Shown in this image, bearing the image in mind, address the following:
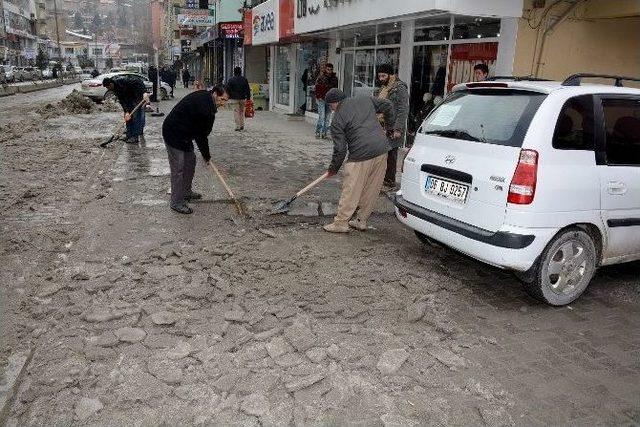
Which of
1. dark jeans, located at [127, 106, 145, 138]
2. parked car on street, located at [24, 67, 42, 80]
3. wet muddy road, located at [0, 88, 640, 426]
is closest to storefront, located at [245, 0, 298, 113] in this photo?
dark jeans, located at [127, 106, 145, 138]

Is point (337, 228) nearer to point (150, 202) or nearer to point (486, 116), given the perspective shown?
point (486, 116)

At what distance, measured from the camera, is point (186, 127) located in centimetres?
621

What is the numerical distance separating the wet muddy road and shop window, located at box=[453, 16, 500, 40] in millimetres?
4840

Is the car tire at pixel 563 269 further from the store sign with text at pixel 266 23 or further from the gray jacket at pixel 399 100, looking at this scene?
the store sign with text at pixel 266 23

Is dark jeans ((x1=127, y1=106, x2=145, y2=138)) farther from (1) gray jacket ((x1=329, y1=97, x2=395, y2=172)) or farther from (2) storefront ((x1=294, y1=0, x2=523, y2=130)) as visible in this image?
(1) gray jacket ((x1=329, y1=97, x2=395, y2=172))

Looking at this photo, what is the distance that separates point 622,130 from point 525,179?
49.4 inches

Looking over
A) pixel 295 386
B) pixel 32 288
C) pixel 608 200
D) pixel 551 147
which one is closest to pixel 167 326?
pixel 295 386

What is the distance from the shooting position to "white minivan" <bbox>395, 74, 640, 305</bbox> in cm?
371

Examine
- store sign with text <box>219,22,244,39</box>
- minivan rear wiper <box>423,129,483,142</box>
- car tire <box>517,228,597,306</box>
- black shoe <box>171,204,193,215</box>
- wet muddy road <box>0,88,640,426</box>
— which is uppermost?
Result: store sign with text <box>219,22,244,39</box>

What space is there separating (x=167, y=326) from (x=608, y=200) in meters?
3.54

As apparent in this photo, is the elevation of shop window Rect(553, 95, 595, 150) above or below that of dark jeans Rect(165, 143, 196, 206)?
above

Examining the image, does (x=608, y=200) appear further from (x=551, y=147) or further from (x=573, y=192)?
(x=551, y=147)

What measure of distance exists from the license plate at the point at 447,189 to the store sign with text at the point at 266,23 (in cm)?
1379

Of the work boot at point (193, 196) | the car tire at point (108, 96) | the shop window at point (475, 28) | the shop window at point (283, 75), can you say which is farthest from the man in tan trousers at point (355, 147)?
the car tire at point (108, 96)
